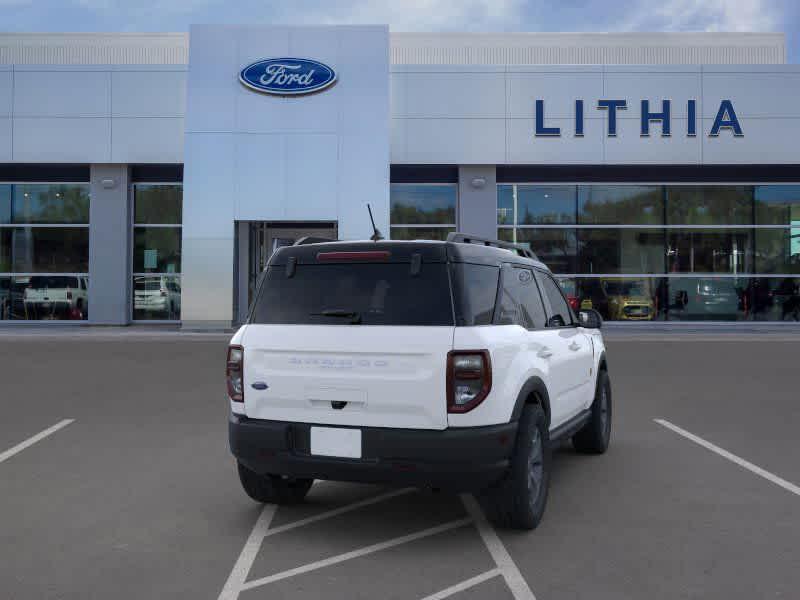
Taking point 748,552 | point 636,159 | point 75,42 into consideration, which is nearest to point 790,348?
point 636,159

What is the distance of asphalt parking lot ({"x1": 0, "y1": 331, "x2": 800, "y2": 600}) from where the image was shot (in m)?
3.97

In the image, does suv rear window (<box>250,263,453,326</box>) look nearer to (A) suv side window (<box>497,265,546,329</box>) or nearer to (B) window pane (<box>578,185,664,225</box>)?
(A) suv side window (<box>497,265,546,329</box>)

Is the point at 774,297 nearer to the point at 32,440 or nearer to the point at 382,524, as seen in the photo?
the point at 32,440

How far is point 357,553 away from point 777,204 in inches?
937

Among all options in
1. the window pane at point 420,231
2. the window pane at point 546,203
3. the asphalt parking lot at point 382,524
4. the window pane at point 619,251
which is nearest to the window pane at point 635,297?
the window pane at point 619,251

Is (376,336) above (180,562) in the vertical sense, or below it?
above

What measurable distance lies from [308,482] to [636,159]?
1972 centimetres

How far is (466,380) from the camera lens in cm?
432

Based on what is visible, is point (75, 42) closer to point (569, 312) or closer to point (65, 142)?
point (65, 142)

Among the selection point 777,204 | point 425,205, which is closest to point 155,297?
point 425,205

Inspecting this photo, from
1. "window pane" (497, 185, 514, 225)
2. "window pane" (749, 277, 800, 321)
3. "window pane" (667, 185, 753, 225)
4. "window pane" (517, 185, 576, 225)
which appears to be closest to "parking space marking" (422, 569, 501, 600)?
"window pane" (497, 185, 514, 225)

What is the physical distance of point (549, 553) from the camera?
14.5 feet

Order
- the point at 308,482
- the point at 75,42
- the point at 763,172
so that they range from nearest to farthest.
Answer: the point at 308,482 → the point at 763,172 → the point at 75,42

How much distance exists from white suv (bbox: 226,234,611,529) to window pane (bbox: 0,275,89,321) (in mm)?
21512
